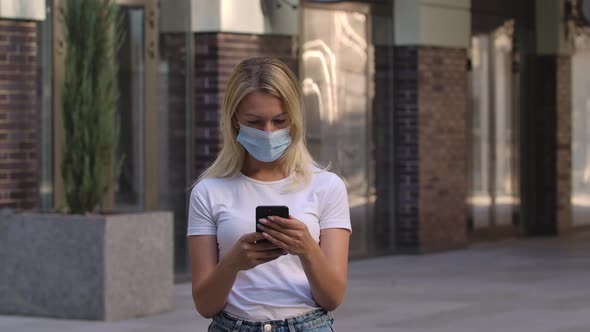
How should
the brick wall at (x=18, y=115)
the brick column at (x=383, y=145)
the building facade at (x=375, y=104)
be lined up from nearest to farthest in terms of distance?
1. the brick wall at (x=18, y=115)
2. the building facade at (x=375, y=104)
3. the brick column at (x=383, y=145)

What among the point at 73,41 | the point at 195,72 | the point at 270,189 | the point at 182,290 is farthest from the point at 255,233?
the point at 195,72

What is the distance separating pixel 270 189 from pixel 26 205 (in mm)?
7757

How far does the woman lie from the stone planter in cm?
621

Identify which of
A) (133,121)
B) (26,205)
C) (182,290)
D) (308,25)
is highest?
(308,25)

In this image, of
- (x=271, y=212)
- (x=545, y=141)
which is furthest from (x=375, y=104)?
(x=271, y=212)

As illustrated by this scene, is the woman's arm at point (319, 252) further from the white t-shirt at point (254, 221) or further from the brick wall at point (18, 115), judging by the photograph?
the brick wall at point (18, 115)

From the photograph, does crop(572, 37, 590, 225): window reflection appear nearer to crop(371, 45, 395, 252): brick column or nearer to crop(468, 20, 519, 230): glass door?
crop(468, 20, 519, 230): glass door

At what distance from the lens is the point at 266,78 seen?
319 centimetres

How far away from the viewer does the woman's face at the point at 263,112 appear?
320 cm

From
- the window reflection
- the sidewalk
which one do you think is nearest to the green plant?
the sidewalk

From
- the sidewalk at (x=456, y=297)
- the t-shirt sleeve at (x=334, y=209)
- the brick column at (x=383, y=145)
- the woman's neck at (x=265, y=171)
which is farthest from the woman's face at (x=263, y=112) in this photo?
the brick column at (x=383, y=145)

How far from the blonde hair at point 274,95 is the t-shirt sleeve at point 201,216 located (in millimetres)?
78

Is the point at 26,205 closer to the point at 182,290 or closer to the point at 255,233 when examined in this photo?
the point at 182,290

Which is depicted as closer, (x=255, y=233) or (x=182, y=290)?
(x=255, y=233)
